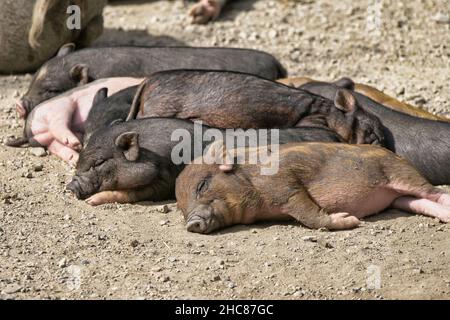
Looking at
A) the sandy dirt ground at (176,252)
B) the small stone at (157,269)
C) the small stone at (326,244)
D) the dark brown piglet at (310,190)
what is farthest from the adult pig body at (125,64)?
the small stone at (157,269)

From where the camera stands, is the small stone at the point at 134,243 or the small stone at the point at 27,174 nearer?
the small stone at the point at 134,243

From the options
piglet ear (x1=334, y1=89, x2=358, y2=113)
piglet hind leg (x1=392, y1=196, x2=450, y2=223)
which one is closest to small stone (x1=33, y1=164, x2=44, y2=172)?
piglet ear (x1=334, y1=89, x2=358, y2=113)

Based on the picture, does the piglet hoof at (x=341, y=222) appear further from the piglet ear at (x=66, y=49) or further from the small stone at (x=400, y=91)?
the piglet ear at (x=66, y=49)

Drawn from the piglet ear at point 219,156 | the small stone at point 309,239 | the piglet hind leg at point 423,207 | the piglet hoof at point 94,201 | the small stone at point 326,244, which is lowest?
the piglet hoof at point 94,201

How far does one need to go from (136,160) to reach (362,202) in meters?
Result: 1.51

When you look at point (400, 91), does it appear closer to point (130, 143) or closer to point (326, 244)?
point (130, 143)

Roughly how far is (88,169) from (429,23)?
459 cm

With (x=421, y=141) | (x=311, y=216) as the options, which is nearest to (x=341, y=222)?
(x=311, y=216)

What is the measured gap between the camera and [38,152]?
Result: 815 cm

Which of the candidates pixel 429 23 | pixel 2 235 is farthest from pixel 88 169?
pixel 429 23

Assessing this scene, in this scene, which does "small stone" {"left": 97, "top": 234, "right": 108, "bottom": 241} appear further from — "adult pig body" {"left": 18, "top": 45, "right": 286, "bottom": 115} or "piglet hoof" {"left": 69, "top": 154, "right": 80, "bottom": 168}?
"adult pig body" {"left": 18, "top": 45, "right": 286, "bottom": 115}

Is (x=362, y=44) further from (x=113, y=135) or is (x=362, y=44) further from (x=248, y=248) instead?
(x=248, y=248)

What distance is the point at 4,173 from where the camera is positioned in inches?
306

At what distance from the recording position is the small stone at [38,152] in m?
8.12
